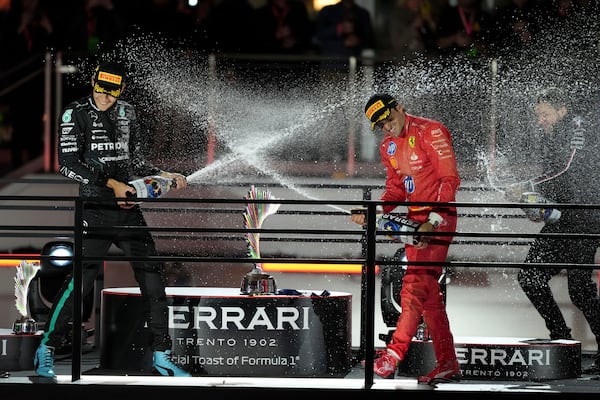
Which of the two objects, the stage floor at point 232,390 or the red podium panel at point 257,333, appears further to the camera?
the red podium panel at point 257,333

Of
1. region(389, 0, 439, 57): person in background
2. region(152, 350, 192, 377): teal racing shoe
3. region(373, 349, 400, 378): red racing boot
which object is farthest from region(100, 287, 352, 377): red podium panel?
region(389, 0, 439, 57): person in background

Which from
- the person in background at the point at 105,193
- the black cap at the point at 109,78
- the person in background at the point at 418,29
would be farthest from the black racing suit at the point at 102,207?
the person in background at the point at 418,29

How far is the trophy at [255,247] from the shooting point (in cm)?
682

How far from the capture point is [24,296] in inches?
280

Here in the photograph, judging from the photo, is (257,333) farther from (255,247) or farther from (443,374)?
(443,374)

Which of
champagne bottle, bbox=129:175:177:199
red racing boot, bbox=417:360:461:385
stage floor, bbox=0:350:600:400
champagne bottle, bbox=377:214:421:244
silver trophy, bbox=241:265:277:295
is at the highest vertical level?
champagne bottle, bbox=129:175:177:199

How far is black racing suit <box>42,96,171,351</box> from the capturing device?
6555 millimetres

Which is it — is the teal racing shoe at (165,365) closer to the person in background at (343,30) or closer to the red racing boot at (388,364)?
the red racing boot at (388,364)

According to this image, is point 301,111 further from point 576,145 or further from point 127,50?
point 576,145

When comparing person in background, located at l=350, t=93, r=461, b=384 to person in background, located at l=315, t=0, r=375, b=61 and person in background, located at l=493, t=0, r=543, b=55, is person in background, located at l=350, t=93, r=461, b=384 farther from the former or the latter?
person in background, located at l=315, t=0, r=375, b=61

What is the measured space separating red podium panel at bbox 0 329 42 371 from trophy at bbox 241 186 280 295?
4.17 ft

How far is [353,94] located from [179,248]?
1.98m

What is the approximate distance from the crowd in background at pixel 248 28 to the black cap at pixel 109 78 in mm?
3827

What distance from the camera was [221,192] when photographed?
1044cm
